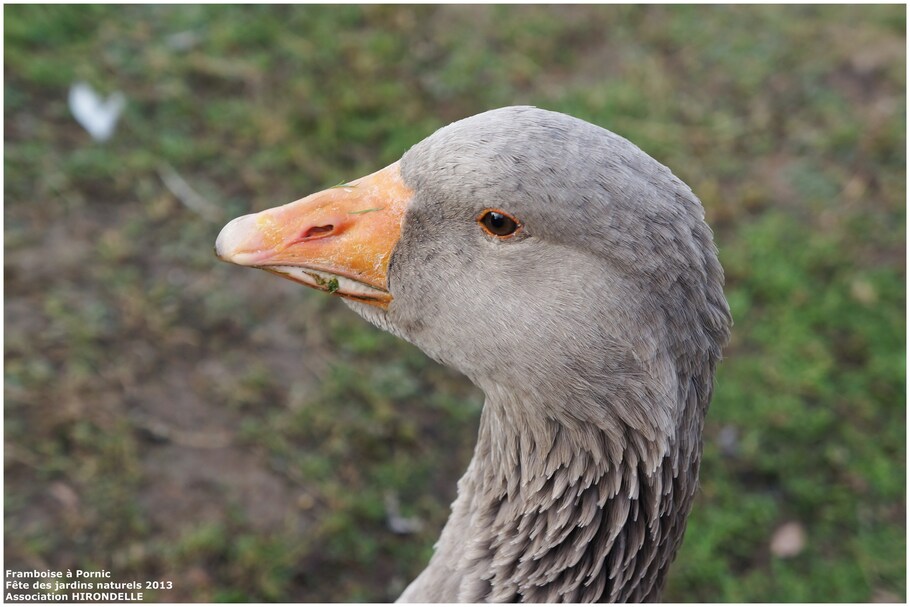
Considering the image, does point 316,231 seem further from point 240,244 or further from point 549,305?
point 549,305

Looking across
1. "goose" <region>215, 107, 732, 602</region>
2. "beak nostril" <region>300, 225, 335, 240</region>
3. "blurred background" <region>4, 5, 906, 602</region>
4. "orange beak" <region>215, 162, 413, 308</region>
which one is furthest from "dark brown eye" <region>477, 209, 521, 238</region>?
"blurred background" <region>4, 5, 906, 602</region>

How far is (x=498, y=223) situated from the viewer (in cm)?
216

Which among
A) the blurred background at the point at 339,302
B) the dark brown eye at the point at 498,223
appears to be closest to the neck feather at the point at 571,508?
the dark brown eye at the point at 498,223

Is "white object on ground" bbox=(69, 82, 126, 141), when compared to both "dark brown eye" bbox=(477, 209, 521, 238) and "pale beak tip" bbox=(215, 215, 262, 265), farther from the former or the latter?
"dark brown eye" bbox=(477, 209, 521, 238)

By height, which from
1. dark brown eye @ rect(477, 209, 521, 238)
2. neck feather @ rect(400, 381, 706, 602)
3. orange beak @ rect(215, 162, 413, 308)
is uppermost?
orange beak @ rect(215, 162, 413, 308)

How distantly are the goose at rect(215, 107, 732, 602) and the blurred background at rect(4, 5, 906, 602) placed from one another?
5.54 ft

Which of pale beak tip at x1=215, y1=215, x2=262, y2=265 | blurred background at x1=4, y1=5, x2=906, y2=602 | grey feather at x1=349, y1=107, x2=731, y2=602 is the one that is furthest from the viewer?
blurred background at x1=4, y1=5, x2=906, y2=602

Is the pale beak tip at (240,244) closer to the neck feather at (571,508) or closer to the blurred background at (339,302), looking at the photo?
the neck feather at (571,508)

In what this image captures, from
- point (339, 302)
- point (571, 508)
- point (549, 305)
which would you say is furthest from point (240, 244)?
point (339, 302)

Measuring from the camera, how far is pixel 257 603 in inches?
143

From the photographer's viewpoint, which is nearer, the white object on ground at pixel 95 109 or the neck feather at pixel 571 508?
the neck feather at pixel 571 508

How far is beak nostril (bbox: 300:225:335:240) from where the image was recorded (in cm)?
229

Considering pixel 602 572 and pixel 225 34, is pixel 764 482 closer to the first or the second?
pixel 602 572

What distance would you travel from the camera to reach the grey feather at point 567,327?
207 cm
